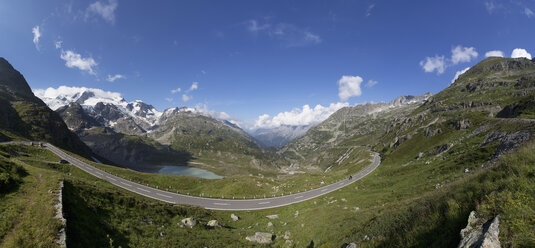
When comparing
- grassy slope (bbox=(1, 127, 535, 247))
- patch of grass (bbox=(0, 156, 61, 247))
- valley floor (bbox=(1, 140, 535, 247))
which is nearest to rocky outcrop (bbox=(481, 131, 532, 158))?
grassy slope (bbox=(1, 127, 535, 247))

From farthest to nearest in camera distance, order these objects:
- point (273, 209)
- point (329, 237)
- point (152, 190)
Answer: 1. point (152, 190)
2. point (273, 209)
3. point (329, 237)

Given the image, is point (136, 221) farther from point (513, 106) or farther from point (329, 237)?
point (513, 106)

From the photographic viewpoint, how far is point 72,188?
22.2m

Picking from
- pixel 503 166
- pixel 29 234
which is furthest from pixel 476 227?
pixel 29 234

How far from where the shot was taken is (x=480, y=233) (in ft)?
18.9

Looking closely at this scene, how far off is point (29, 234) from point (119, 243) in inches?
273

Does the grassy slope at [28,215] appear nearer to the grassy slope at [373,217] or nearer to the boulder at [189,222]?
the grassy slope at [373,217]

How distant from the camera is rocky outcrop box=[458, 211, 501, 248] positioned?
207 inches

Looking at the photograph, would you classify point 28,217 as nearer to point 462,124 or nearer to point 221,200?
point 221,200

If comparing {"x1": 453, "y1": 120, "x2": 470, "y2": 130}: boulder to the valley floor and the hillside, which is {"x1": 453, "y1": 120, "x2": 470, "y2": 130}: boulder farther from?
the hillside

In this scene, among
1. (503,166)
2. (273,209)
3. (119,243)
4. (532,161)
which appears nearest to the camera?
(532,161)

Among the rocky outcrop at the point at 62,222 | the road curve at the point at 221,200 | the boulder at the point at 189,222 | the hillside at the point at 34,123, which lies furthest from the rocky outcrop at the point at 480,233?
the hillside at the point at 34,123

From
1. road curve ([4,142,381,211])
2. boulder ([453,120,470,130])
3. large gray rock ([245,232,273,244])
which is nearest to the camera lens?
large gray rock ([245,232,273,244])

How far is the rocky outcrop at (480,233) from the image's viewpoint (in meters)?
5.25
